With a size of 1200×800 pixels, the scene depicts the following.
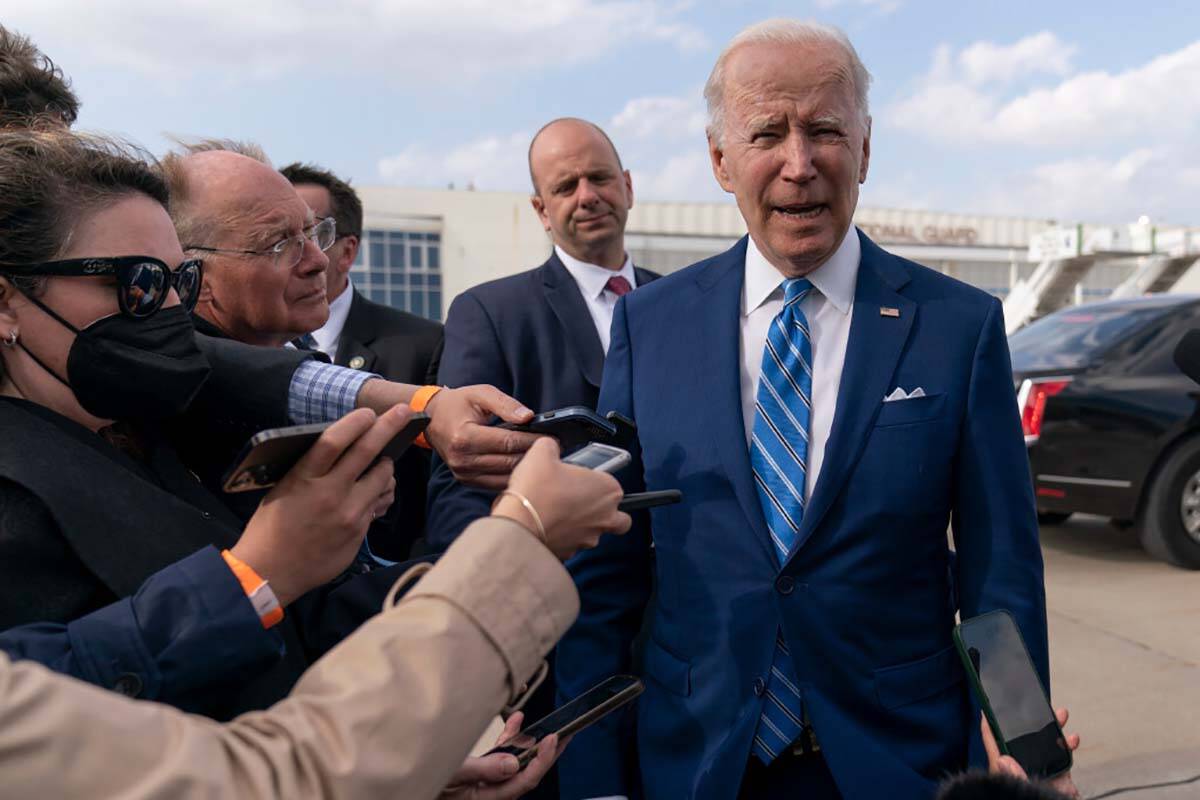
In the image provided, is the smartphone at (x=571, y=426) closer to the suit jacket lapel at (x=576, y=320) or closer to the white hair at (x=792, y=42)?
the white hair at (x=792, y=42)

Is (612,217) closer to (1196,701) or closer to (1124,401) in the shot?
(1196,701)

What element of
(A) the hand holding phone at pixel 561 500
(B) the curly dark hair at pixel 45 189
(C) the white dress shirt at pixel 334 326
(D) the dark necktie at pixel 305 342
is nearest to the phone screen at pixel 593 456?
(A) the hand holding phone at pixel 561 500

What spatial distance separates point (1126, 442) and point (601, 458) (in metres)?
5.84

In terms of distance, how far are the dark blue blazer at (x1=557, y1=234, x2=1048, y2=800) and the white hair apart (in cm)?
39

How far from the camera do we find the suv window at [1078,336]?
6555 mm

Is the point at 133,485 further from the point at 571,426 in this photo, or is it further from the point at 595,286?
the point at 595,286

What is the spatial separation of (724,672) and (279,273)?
1463 mm

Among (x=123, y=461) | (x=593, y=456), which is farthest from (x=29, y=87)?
(x=593, y=456)

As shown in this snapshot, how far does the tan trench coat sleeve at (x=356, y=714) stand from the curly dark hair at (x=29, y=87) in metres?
1.26

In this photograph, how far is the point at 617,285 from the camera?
11.0ft

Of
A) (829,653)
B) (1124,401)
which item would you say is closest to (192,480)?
(829,653)

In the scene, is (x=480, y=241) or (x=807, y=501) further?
(x=480, y=241)

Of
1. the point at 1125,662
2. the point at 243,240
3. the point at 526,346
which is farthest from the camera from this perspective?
the point at 1125,662

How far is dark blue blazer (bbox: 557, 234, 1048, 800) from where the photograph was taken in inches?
69.2
